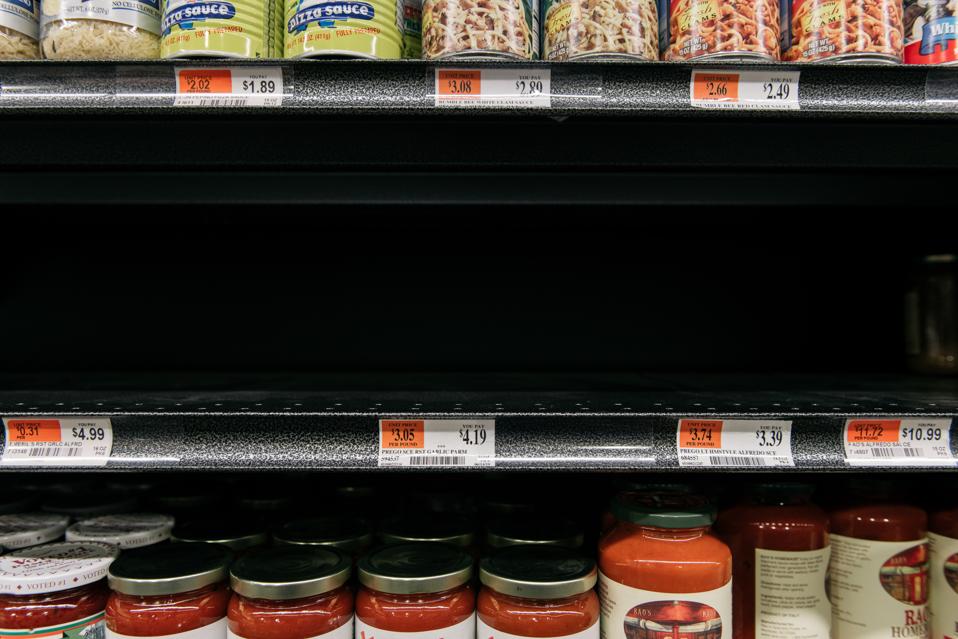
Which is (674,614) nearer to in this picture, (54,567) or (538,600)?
(538,600)

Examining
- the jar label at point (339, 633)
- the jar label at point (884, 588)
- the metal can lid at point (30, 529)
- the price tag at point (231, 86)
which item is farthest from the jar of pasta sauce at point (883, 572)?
the metal can lid at point (30, 529)

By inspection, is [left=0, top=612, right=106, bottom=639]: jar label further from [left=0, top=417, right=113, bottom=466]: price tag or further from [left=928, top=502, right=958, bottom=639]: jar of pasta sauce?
[left=928, top=502, right=958, bottom=639]: jar of pasta sauce

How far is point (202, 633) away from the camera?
0.82m

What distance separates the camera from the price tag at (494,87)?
2.55 ft

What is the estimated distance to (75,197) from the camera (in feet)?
3.79

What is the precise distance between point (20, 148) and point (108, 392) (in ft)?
1.40

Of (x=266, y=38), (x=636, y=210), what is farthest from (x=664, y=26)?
(x=266, y=38)

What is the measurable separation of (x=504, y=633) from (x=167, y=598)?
0.45 meters

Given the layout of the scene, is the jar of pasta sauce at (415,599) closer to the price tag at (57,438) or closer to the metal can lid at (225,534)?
the metal can lid at (225,534)

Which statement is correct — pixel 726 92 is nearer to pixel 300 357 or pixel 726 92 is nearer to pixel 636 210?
pixel 636 210

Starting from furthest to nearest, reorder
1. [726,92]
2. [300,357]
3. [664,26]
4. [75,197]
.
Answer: [300,357] → [75,197] → [664,26] → [726,92]

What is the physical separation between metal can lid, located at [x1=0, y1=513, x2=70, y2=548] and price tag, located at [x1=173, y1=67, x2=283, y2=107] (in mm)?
732

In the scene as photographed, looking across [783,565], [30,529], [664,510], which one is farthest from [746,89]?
[30,529]

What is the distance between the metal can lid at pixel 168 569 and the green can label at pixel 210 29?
Result: 681 millimetres
